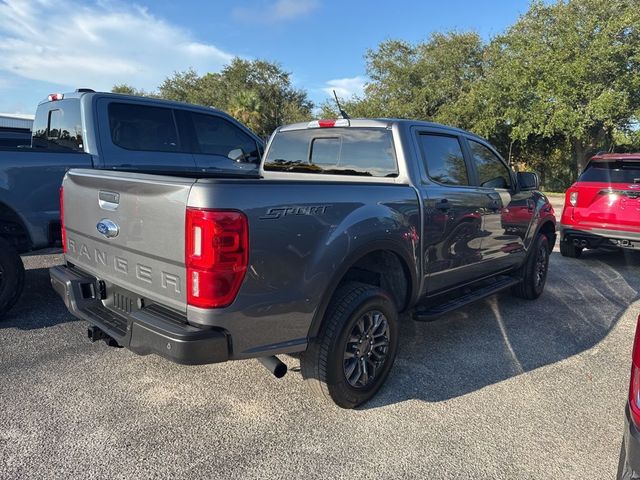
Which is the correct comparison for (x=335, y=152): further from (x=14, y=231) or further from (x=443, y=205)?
(x=14, y=231)

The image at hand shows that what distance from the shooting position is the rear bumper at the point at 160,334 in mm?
2264

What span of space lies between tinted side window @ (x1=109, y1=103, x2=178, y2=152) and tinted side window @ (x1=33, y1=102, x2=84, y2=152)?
0.37m

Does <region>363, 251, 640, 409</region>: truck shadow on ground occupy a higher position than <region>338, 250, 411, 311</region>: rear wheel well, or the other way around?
<region>338, 250, 411, 311</region>: rear wheel well

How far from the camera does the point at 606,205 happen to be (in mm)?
6863

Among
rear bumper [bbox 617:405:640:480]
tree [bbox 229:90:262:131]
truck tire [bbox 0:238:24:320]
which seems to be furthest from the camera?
tree [bbox 229:90:262:131]

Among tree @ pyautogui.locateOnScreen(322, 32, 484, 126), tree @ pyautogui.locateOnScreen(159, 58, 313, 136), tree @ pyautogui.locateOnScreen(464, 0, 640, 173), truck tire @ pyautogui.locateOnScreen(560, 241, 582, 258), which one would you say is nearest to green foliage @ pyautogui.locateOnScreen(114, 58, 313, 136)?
tree @ pyautogui.locateOnScreen(159, 58, 313, 136)

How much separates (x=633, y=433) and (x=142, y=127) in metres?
5.21

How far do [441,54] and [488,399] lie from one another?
92.4 feet

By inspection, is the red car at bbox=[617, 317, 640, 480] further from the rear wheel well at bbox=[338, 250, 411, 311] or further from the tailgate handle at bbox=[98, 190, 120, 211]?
the tailgate handle at bbox=[98, 190, 120, 211]

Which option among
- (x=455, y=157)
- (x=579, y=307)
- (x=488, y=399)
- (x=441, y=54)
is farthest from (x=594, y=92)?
(x=488, y=399)

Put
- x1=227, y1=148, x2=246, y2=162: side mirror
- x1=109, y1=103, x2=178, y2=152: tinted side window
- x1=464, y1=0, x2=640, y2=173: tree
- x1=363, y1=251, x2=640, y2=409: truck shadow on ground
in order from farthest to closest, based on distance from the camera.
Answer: x1=464, y1=0, x2=640, y2=173: tree → x1=227, y1=148, x2=246, y2=162: side mirror → x1=109, y1=103, x2=178, y2=152: tinted side window → x1=363, y1=251, x2=640, y2=409: truck shadow on ground

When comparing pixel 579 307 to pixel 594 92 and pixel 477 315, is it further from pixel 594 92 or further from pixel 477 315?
pixel 594 92

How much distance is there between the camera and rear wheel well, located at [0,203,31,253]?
13.8 ft

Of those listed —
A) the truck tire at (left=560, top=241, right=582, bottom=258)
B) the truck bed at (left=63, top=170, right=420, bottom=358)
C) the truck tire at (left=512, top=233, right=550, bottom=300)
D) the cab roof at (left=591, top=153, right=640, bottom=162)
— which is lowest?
the truck tire at (left=560, top=241, right=582, bottom=258)
